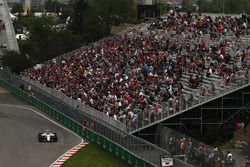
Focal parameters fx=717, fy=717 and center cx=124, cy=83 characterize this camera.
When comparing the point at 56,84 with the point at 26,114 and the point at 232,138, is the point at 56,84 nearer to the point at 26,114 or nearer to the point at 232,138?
the point at 26,114

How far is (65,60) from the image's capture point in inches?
2662

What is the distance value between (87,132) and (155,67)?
732 cm

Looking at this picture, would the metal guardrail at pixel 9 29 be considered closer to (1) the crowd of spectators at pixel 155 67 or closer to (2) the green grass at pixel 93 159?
(1) the crowd of spectators at pixel 155 67

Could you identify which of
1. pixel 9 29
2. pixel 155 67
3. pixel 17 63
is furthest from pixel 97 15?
pixel 155 67

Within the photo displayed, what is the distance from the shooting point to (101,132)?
39500 millimetres

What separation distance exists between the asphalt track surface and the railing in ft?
2.83

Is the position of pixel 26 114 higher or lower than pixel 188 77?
lower

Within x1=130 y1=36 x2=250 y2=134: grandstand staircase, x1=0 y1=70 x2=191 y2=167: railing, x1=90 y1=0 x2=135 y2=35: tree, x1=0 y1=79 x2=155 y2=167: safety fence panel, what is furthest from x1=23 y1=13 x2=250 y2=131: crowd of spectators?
x1=90 y1=0 x2=135 y2=35: tree

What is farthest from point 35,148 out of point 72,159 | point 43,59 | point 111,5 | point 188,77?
point 111,5

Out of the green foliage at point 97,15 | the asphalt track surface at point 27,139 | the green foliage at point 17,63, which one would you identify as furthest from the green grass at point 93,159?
the green foliage at point 97,15

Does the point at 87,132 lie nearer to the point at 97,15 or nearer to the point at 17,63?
the point at 17,63

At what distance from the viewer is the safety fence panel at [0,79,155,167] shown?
32844mm

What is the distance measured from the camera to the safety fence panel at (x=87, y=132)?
32844 millimetres

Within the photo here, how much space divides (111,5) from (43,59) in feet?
78.3
